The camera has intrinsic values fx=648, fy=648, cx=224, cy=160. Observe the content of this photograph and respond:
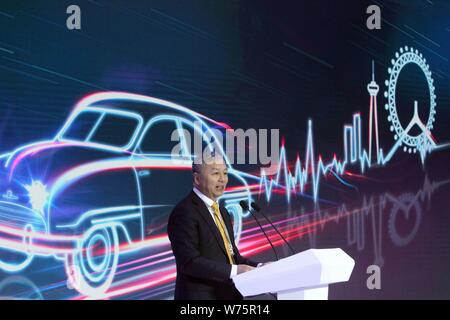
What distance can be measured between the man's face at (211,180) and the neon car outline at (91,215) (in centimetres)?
160

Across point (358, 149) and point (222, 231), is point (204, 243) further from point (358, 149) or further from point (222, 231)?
point (358, 149)

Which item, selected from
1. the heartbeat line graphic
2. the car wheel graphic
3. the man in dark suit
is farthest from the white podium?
the heartbeat line graphic

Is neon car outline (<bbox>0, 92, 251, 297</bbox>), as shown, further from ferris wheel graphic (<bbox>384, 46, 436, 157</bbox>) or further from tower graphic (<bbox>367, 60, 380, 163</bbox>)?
ferris wheel graphic (<bbox>384, 46, 436, 157</bbox>)

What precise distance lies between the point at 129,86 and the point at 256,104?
1042 mm

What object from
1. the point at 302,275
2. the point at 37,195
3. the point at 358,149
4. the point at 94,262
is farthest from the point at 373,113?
the point at 302,275

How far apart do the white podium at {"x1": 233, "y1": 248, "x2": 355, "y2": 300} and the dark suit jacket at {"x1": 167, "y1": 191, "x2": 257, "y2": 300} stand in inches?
20.7

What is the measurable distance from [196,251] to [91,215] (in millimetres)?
1861

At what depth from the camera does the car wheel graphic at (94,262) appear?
4772 mm

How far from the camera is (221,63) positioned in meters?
5.21

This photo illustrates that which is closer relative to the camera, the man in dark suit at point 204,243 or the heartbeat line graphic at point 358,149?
the man in dark suit at point 204,243

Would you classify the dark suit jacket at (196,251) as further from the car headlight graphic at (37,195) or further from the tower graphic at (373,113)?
the tower graphic at (373,113)

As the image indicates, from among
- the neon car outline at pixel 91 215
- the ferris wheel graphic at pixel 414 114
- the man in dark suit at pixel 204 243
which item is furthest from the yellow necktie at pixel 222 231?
the ferris wheel graphic at pixel 414 114
